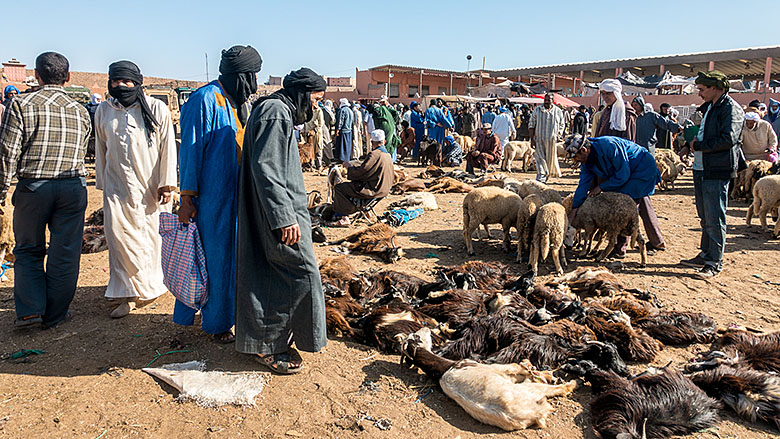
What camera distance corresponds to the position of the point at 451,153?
1544 cm

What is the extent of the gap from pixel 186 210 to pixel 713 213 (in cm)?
528

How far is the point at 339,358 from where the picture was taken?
355 centimetres

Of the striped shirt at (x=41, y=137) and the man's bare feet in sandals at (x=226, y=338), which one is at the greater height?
the striped shirt at (x=41, y=137)

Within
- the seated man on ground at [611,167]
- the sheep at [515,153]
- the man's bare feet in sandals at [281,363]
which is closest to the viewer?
the man's bare feet in sandals at [281,363]

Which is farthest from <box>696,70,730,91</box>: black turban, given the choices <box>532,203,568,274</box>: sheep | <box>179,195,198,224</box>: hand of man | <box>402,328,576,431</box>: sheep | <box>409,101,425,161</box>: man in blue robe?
<box>409,101,425,161</box>: man in blue robe

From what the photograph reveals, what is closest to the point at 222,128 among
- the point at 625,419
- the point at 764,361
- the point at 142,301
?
the point at 142,301

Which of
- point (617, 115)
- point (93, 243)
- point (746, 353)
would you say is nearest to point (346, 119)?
point (617, 115)

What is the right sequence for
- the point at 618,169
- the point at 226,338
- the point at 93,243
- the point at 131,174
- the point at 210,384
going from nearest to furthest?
the point at 210,384 → the point at 226,338 → the point at 131,174 → the point at 618,169 → the point at 93,243

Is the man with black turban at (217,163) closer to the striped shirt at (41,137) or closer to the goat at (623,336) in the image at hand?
the striped shirt at (41,137)

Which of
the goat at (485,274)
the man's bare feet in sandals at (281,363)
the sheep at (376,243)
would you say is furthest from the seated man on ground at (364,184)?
the man's bare feet in sandals at (281,363)

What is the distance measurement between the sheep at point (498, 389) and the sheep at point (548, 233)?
8.27 ft

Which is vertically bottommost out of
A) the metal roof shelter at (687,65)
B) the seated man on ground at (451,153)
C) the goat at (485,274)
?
the goat at (485,274)

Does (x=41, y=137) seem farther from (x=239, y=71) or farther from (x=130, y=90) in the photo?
(x=239, y=71)

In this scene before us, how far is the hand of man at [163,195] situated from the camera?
13.3 ft
